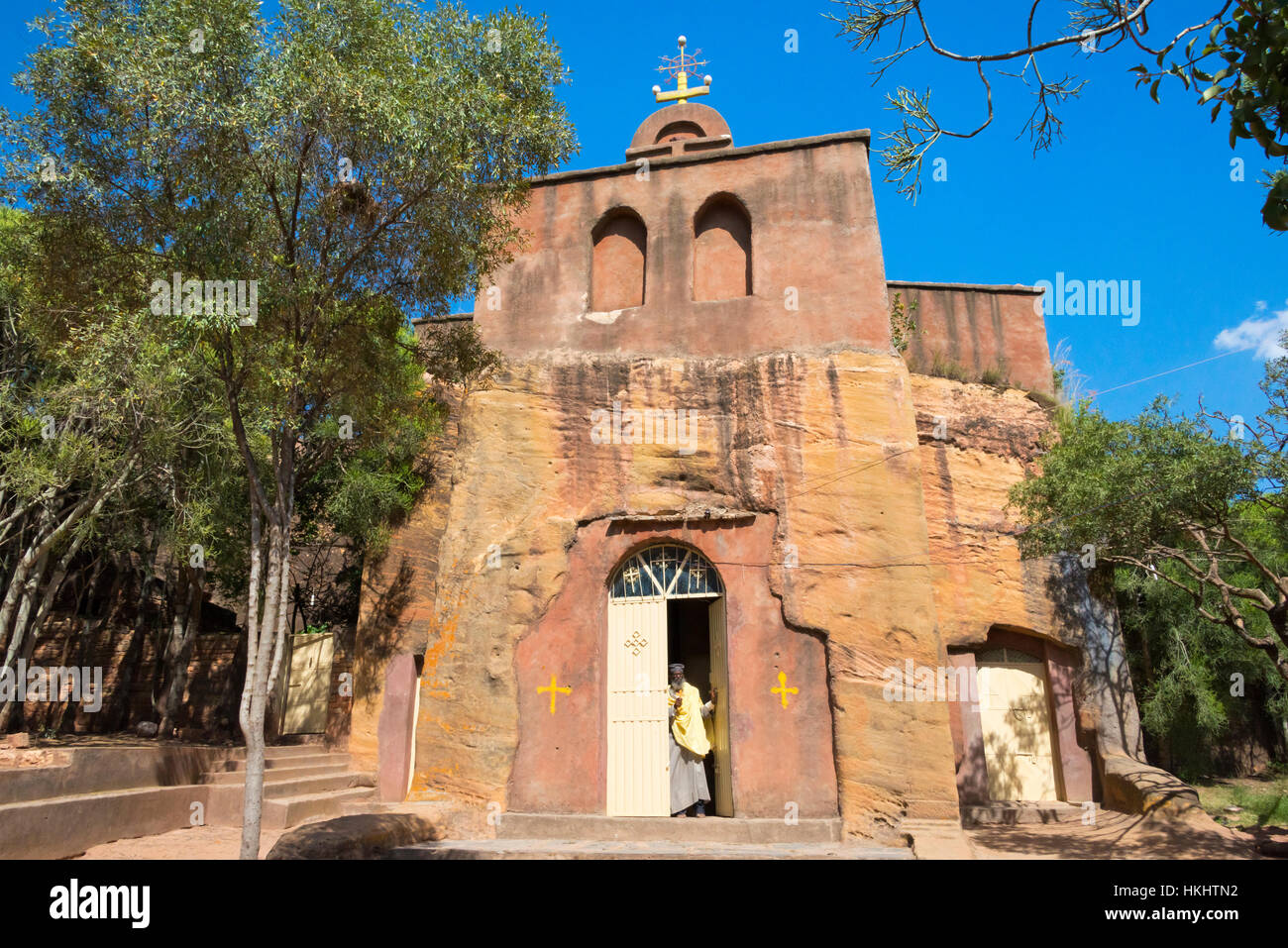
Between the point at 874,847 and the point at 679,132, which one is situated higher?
the point at 679,132

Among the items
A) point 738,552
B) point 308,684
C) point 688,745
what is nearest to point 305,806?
point 688,745

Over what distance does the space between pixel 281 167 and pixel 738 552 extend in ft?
22.7

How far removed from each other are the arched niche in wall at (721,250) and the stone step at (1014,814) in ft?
26.7

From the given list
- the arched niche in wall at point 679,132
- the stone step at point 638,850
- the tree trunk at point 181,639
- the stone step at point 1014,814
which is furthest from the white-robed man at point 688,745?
the arched niche in wall at point 679,132

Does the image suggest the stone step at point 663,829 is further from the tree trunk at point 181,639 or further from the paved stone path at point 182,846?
the tree trunk at point 181,639

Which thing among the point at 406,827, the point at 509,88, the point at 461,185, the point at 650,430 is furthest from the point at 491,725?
the point at 509,88

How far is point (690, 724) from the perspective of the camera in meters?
11.2

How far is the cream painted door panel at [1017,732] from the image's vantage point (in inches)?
504

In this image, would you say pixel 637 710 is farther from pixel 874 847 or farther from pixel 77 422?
pixel 77 422

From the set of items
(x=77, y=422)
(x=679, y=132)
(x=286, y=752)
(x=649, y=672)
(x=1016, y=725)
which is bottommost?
(x=286, y=752)

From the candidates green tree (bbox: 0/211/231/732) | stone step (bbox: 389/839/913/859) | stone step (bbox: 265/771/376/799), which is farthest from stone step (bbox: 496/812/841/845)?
green tree (bbox: 0/211/231/732)

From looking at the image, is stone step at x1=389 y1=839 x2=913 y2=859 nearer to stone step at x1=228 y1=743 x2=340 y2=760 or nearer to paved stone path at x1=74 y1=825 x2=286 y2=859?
paved stone path at x1=74 y1=825 x2=286 y2=859
